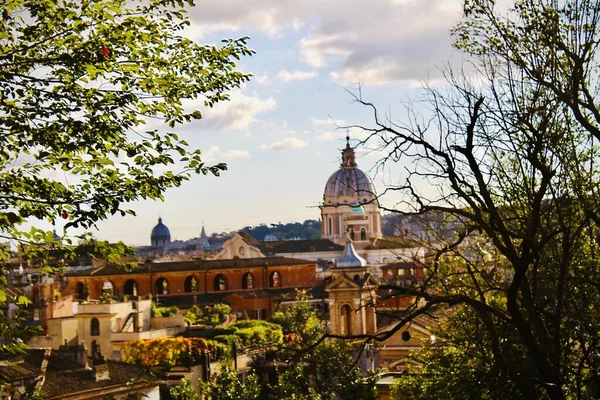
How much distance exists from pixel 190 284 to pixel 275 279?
753cm

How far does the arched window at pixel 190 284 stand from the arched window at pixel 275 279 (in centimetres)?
576

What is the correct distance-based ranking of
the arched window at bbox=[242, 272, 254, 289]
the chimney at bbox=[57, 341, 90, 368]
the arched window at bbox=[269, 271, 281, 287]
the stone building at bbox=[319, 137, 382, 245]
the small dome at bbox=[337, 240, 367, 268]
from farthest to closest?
the stone building at bbox=[319, 137, 382, 245] → the arched window at bbox=[269, 271, 281, 287] → the arched window at bbox=[242, 272, 254, 289] → the small dome at bbox=[337, 240, 367, 268] → the chimney at bbox=[57, 341, 90, 368]

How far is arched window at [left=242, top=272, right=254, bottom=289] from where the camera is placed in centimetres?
7350

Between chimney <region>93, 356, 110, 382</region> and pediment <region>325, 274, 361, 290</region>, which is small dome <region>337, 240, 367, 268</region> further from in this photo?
chimney <region>93, 356, 110, 382</region>

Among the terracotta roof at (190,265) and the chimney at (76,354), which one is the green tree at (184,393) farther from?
the terracotta roof at (190,265)

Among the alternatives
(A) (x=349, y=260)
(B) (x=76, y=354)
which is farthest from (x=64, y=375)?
(A) (x=349, y=260)

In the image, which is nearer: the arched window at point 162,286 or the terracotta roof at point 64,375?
the terracotta roof at point 64,375

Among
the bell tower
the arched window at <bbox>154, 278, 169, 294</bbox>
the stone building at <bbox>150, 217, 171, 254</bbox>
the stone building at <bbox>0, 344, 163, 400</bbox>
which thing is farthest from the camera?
the stone building at <bbox>150, 217, 171, 254</bbox>

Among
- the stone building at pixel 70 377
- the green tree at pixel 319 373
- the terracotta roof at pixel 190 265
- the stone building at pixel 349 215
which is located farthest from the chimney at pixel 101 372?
the stone building at pixel 349 215

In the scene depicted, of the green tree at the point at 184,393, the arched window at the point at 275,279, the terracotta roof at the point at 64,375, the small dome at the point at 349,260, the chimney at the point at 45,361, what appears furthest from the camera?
the arched window at the point at 275,279

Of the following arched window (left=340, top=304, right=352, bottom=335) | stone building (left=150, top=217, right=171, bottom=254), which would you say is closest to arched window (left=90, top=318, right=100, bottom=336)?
arched window (left=340, top=304, right=352, bottom=335)

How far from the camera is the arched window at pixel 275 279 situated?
74938 millimetres

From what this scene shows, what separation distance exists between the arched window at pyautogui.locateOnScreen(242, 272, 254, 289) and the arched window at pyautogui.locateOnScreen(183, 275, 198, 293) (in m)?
3.55

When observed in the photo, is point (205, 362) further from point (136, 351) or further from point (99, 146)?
point (99, 146)
